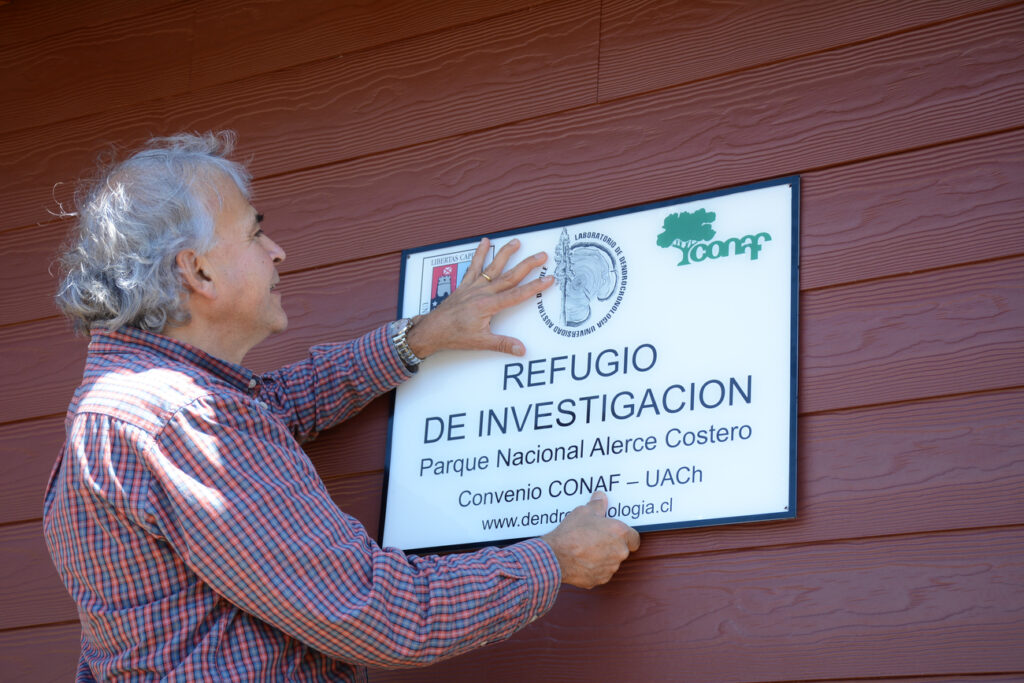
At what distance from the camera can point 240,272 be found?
2283 mm

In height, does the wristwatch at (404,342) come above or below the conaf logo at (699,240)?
below

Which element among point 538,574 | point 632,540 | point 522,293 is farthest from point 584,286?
point 538,574

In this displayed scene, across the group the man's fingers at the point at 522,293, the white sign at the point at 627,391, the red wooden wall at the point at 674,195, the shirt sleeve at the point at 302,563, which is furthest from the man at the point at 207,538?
the man's fingers at the point at 522,293

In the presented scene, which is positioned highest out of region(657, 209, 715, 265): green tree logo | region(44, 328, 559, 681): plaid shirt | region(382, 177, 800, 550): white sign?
region(657, 209, 715, 265): green tree logo

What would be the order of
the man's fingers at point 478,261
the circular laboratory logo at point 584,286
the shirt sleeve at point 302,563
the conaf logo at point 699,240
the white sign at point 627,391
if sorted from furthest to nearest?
the man's fingers at point 478,261, the circular laboratory logo at point 584,286, the conaf logo at point 699,240, the white sign at point 627,391, the shirt sleeve at point 302,563

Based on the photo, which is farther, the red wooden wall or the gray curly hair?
the gray curly hair

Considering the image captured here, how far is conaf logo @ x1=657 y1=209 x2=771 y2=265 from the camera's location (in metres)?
2.24

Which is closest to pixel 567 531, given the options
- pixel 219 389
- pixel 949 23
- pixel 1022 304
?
pixel 219 389

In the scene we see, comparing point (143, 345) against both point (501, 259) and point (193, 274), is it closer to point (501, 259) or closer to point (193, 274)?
point (193, 274)

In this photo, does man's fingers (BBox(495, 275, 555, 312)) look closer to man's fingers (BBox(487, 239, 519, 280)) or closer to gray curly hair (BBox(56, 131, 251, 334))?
man's fingers (BBox(487, 239, 519, 280))

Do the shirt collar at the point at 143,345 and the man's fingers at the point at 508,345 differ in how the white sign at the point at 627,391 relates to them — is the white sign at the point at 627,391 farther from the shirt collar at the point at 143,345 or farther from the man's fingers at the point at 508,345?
the shirt collar at the point at 143,345

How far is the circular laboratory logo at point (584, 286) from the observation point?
2.35 meters

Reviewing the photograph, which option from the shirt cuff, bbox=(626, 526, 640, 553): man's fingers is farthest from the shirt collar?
bbox=(626, 526, 640, 553): man's fingers

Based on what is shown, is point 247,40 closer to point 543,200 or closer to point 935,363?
point 543,200
